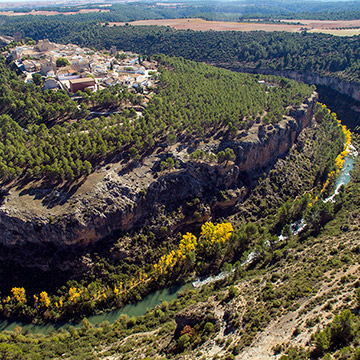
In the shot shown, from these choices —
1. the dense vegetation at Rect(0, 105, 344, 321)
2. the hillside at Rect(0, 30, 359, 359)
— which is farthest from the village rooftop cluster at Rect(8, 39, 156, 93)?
the dense vegetation at Rect(0, 105, 344, 321)

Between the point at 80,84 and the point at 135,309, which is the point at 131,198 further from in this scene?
the point at 80,84

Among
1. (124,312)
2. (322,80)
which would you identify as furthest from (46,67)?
(322,80)

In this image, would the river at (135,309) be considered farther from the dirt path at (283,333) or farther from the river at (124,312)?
the dirt path at (283,333)

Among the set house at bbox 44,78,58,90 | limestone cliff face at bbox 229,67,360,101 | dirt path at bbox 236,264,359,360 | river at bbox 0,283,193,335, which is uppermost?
limestone cliff face at bbox 229,67,360,101

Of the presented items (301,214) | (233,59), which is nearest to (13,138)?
(301,214)

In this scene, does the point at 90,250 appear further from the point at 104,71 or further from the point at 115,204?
the point at 104,71

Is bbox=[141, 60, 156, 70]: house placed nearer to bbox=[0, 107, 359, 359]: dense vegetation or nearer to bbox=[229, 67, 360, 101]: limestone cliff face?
bbox=[229, 67, 360, 101]: limestone cliff face
